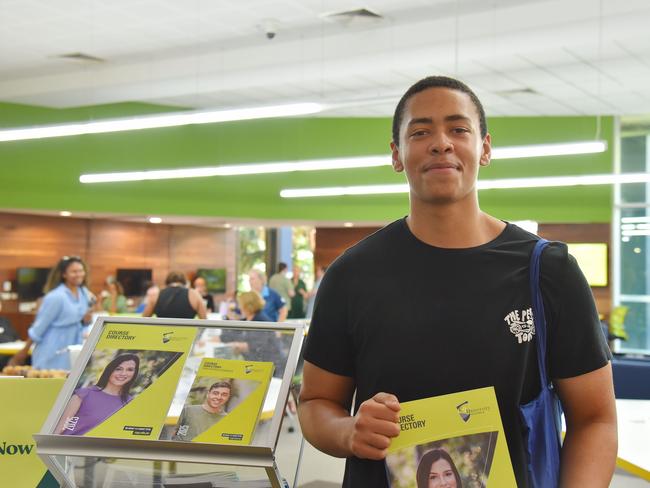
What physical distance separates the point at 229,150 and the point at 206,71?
3466 millimetres

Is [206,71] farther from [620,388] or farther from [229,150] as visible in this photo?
[620,388]

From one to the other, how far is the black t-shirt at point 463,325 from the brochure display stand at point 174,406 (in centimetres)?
41

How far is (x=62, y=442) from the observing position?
1919mm

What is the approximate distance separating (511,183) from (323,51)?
140 inches

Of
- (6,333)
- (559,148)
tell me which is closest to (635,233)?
(559,148)

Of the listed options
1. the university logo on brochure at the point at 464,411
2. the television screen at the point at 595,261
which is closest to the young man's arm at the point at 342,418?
the university logo on brochure at the point at 464,411

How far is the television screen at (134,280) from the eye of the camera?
1642 cm

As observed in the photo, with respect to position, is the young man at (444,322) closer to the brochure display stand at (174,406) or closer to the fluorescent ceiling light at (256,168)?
the brochure display stand at (174,406)

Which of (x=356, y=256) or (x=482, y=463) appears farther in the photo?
(x=356, y=256)

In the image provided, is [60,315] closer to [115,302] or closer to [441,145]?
[115,302]

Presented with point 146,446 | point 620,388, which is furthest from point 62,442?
point 620,388

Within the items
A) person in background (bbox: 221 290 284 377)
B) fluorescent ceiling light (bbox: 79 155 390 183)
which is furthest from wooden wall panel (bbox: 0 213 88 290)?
person in background (bbox: 221 290 284 377)

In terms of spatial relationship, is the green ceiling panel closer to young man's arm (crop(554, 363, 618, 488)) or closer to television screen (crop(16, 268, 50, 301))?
television screen (crop(16, 268, 50, 301))

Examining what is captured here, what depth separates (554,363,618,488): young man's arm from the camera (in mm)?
1445
